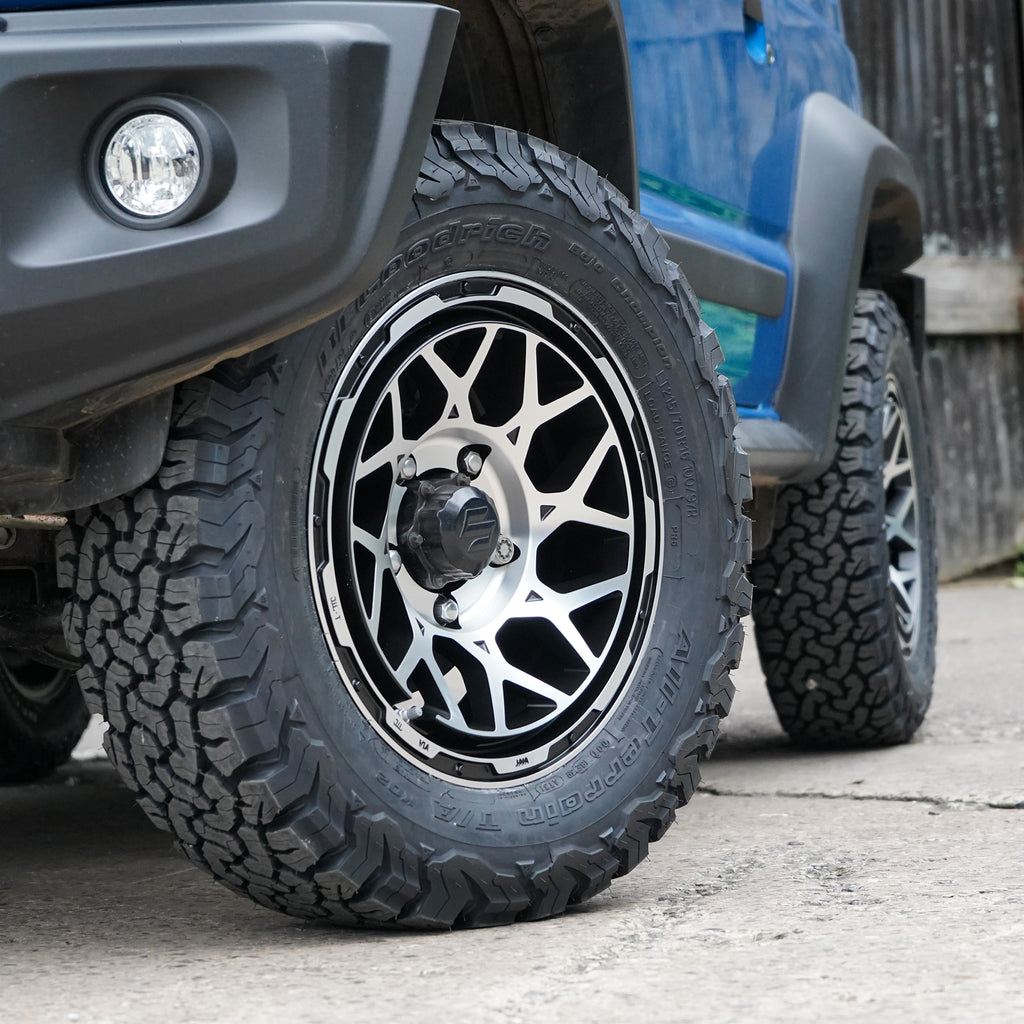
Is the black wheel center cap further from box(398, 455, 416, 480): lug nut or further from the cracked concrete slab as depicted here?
the cracked concrete slab

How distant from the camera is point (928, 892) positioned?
5.93ft

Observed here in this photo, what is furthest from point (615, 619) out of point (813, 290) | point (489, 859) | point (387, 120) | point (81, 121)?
point (813, 290)

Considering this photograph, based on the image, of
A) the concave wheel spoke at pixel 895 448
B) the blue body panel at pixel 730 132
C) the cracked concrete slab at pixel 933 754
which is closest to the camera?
the blue body panel at pixel 730 132

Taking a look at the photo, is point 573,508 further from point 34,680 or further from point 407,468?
point 34,680

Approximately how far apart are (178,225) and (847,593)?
6.42 feet

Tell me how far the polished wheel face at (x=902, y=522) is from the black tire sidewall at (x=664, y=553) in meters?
1.51

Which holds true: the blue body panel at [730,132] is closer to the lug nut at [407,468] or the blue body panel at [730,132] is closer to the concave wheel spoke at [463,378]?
the concave wheel spoke at [463,378]

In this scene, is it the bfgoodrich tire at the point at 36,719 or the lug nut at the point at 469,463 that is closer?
the lug nut at the point at 469,463

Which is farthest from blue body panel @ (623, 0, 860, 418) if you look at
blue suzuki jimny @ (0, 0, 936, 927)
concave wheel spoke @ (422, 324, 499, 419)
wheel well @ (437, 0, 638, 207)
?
concave wheel spoke @ (422, 324, 499, 419)

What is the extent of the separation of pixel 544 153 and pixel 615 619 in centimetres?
58

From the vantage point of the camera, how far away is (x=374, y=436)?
1827 millimetres

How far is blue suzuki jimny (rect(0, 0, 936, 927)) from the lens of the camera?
1.42 m

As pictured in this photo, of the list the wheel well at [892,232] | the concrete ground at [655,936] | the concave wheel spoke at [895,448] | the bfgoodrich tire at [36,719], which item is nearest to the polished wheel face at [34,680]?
the bfgoodrich tire at [36,719]

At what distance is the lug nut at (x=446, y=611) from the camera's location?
6.08ft
